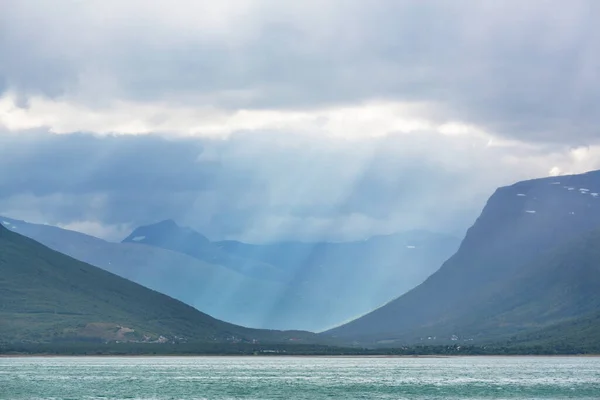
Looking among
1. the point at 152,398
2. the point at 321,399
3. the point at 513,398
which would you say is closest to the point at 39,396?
the point at 152,398

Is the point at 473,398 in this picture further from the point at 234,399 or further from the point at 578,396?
the point at 234,399

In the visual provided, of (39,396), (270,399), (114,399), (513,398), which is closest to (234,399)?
(270,399)

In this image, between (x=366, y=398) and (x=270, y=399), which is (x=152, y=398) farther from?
(x=366, y=398)

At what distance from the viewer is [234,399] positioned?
19850cm

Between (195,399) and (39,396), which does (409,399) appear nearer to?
(195,399)

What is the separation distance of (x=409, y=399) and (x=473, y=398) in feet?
39.0

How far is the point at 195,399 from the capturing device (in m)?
194

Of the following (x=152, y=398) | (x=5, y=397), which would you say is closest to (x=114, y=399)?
(x=152, y=398)

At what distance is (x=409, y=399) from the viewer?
194 meters

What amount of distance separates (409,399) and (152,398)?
46436mm

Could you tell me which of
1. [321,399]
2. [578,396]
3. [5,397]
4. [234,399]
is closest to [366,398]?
[321,399]

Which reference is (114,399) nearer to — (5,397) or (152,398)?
(152,398)

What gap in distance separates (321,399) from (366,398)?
8.24 meters

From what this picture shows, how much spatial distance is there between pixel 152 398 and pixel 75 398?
45.0 feet
